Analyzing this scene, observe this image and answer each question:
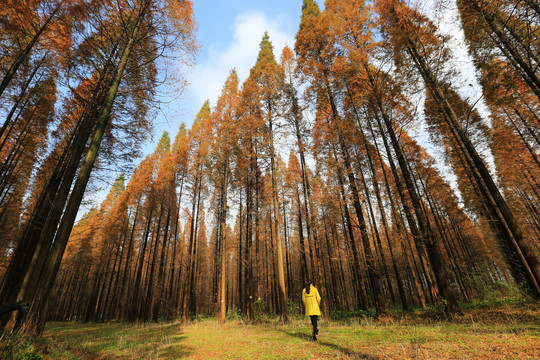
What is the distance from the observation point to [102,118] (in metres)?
5.95

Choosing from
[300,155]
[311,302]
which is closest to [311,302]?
[311,302]

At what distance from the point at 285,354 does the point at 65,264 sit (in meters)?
35.9

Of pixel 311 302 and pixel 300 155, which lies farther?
pixel 300 155

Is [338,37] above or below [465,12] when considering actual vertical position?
above

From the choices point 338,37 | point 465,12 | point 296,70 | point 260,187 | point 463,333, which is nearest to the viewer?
point 463,333

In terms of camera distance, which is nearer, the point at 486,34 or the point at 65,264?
the point at 486,34

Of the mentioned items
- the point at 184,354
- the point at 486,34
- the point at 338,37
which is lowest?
the point at 184,354

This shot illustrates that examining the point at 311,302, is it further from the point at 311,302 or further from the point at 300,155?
the point at 300,155

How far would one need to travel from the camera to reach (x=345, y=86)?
10.8m

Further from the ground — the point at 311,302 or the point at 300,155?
the point at 300,155

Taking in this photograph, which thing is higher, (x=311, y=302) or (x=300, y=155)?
(x=300, y=155)

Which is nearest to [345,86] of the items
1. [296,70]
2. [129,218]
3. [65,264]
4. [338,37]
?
[338,37]

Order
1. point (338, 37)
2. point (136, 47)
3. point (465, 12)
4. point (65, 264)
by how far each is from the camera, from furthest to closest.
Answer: point (65, 264), point (338, 37), point (465, 12), point (136, 47)

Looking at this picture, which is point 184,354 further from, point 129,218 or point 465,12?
point 129,218
